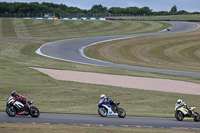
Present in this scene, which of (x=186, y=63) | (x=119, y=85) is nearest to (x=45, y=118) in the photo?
(x=119, y=85)

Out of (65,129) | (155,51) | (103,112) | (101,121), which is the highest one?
(65,129)

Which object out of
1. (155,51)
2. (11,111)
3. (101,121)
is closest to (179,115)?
(101,121)

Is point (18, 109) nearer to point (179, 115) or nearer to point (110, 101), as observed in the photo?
point (110, 101)

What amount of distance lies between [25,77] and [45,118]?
55.4ft

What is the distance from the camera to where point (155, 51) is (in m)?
66.4

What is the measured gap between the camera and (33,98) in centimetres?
2545

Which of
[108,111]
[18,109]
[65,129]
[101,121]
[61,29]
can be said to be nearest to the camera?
[65,129]

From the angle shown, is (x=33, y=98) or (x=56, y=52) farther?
(x=56, y=52)

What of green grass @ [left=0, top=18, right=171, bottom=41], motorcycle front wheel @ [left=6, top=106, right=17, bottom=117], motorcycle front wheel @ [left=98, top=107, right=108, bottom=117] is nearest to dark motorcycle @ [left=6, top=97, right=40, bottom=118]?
motorcycle front wheel @ [left=6, top=106, right=17, bottom=117]

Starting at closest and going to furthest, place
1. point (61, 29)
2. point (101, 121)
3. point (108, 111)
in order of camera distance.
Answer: point (101, 121)
point (108, 111)
point (61, 29)

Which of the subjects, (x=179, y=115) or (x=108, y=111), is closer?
(x=179, y=115)

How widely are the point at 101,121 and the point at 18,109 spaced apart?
4.49 meters

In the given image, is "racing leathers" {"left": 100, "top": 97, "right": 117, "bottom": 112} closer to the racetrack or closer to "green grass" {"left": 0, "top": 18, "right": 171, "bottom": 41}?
the racetrack

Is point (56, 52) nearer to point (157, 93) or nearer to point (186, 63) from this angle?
point (186, 63)
